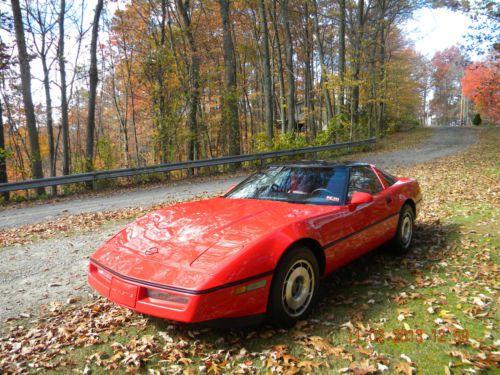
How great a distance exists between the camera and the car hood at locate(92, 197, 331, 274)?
2897 millimetres

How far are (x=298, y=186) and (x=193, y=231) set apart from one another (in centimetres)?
146

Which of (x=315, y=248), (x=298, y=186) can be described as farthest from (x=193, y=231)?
(x=298, y=186)

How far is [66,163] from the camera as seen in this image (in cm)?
1557

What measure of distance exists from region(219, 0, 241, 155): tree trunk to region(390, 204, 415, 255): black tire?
11.7 metres

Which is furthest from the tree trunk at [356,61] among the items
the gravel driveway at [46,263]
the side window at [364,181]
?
the side window at [364,181]

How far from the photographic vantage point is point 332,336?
2928mm

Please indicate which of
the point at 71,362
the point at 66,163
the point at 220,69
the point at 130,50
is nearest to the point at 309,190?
the point at 71,362

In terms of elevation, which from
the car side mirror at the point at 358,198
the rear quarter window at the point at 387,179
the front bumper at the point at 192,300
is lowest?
the front bumper at the point at 192,300

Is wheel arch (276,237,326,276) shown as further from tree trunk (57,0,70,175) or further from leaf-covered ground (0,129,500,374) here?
tree trunk (57,0,70,175)

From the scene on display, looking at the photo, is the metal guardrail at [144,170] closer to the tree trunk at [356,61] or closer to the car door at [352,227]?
the tree trunk at [356,61]

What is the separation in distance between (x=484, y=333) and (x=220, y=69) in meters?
14.9

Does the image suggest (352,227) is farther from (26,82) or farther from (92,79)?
(26,82)

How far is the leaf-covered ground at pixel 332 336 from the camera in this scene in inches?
103

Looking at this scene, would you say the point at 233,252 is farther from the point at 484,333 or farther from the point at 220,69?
the point at 220,69
